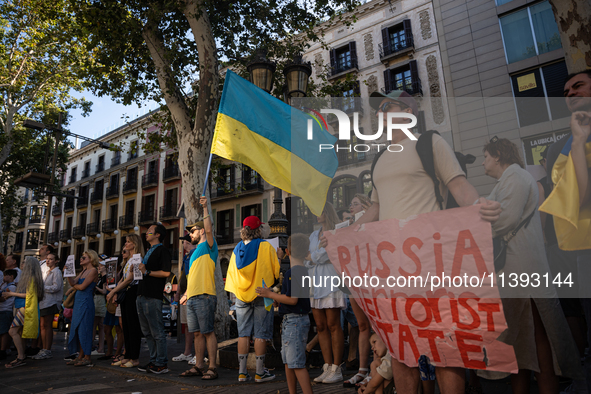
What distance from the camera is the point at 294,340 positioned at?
338cm

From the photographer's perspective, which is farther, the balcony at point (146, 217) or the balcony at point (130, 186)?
the balcony at point (130, 186)

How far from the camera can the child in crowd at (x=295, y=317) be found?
129 inches

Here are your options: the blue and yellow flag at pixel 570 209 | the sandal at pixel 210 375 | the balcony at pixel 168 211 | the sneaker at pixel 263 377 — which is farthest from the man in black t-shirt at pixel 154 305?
the balcony at pixel 168 211

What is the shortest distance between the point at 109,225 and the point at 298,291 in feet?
122

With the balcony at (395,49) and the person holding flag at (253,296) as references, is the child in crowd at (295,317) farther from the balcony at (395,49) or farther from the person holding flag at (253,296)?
the balcony at (395,49)

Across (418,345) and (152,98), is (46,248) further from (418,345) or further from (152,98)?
(418,345)

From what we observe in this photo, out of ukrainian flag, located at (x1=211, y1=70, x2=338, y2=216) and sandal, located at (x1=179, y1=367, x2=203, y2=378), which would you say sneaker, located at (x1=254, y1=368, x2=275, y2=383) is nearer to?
sandal, located at (x1=179, y1=367, x2=203, y2=378)

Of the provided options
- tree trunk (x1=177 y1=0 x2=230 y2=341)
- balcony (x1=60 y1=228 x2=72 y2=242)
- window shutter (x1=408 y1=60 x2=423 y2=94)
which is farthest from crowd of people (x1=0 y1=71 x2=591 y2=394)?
balcony (x1=60 y1=228 x2=72 y2=242)

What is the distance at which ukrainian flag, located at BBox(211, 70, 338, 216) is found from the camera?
381 cm

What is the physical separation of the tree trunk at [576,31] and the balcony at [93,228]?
40.0 meters

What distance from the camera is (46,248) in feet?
25.5

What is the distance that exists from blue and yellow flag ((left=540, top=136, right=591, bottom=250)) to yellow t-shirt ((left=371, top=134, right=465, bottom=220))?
60cm

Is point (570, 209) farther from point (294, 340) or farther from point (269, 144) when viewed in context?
point (269, 144)

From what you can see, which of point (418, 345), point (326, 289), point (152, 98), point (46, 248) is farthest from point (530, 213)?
point (152, 98)
